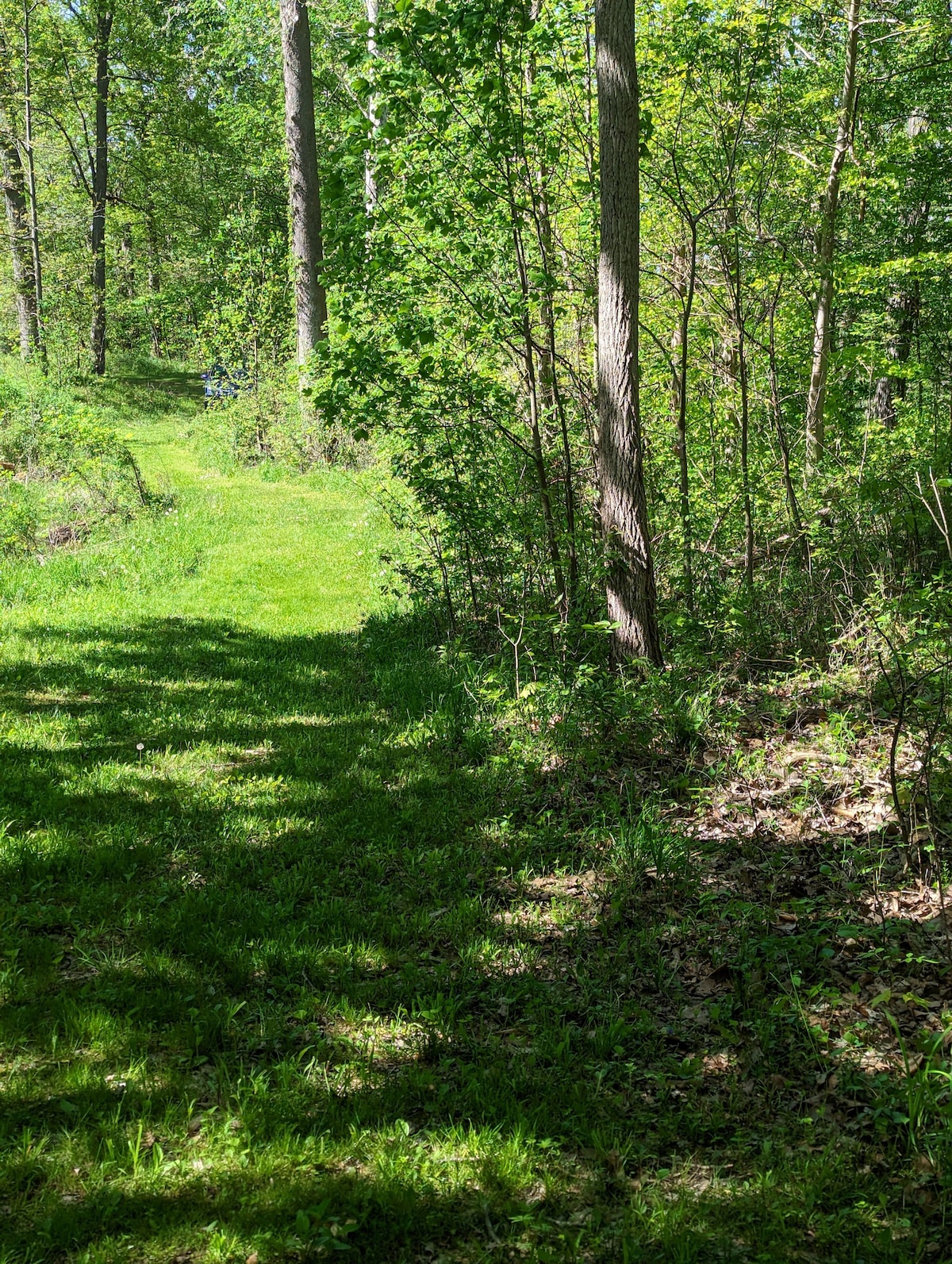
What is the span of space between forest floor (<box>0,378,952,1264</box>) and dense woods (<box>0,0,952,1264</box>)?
20 mm

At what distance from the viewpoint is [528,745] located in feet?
18.0

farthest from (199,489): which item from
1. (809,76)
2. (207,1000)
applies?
(207,1000)

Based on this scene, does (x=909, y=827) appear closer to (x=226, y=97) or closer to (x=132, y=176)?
(x=226, y=97)

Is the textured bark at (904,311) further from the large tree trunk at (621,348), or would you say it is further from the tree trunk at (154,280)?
the tree trunk at (154,280)

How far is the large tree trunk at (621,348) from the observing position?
545 cm

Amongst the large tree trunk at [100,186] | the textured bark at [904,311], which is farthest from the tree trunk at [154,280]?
the textured bark at [904,311]

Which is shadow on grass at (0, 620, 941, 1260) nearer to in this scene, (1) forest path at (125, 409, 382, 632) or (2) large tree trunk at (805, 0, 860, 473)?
(1) forest path at (125, 409, 382, 632)

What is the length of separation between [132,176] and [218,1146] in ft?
120

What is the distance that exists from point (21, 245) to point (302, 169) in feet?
50.8

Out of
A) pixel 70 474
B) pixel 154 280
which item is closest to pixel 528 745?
pixel 70 474

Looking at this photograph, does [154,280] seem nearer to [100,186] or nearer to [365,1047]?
[100,186]

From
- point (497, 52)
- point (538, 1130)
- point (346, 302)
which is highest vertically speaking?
point (497, 52)

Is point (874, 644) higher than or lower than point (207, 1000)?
higher

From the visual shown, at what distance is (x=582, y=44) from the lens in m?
6.67
